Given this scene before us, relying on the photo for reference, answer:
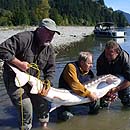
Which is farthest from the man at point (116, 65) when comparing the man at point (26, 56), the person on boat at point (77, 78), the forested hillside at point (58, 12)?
the forested hillside at point (58, 12)

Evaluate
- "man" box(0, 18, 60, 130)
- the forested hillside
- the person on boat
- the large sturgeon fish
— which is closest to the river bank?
the large sturgeon fish

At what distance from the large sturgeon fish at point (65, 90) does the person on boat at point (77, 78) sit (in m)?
0.12

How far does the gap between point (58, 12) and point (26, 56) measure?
14499 centimetres

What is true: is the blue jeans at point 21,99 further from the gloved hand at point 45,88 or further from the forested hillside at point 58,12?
the forested hillside at point 58,12

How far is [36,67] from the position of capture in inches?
276

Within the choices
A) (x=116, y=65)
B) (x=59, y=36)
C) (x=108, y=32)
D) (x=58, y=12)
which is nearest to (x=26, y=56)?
(x=116, y=65)

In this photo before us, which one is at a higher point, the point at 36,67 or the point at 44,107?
the point at 36,67

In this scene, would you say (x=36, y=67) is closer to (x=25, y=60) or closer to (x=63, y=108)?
(x=25, y=60)

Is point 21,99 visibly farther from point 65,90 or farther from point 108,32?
point 108,32

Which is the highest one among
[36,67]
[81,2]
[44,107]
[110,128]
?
[81,2]

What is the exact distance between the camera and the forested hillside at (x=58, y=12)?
101m

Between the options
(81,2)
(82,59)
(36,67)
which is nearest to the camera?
(36,67)

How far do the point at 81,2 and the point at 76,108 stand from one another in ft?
608

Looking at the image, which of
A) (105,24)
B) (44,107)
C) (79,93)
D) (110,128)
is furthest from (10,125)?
(105,24)
